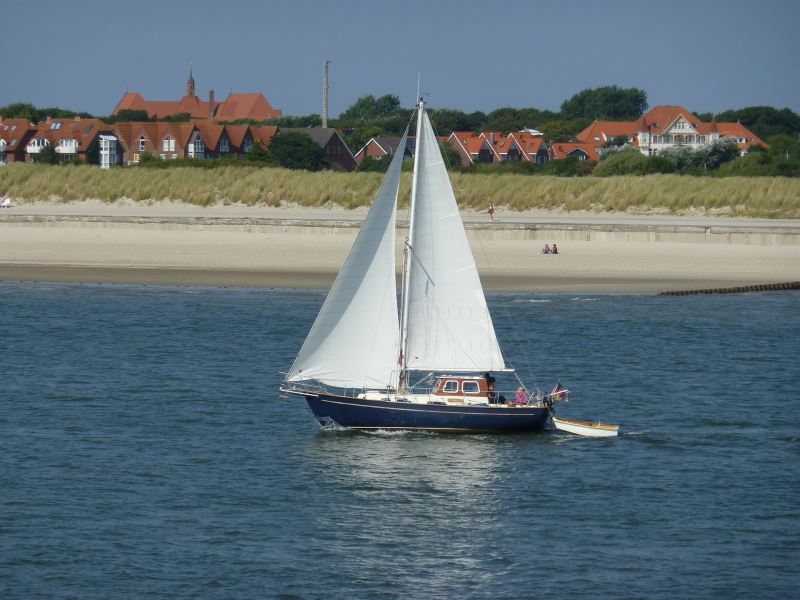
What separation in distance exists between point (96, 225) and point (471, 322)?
43.9 m

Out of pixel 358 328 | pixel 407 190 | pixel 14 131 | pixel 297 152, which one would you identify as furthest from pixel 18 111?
pixel 358 328

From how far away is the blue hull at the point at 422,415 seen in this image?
106 ft

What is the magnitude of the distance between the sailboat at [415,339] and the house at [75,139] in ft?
348

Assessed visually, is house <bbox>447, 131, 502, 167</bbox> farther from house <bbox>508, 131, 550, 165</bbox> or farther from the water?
the water

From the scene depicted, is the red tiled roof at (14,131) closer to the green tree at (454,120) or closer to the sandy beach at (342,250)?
the green tree at (454,120)

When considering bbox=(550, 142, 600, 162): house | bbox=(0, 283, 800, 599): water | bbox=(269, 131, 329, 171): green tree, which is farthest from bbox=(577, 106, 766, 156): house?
bbox=(0, 283, 800, 599): water

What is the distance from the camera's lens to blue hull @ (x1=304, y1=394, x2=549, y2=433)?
3244cm

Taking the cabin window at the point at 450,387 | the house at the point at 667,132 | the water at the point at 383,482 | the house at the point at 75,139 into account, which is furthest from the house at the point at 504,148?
the cabin window at the point at 450,387

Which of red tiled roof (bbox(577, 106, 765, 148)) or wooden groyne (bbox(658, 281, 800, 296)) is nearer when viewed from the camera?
wooden groyne (bbox(658, 281, 800, 296))

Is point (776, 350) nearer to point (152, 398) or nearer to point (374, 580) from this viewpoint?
point (152, 398)

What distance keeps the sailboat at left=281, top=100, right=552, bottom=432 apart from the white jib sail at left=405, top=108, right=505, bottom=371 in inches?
0.9

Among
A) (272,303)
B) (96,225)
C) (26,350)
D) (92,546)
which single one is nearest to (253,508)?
(92,546)

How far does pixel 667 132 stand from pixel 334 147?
50.6 m

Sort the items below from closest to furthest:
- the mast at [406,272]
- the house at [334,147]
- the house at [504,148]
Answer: the mast at [406,272] < the house at [334,147] < the house at [504,148]
